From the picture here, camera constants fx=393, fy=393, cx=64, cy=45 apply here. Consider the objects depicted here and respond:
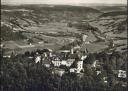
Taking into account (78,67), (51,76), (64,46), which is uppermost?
(64,46)

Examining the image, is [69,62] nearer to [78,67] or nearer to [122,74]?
[78,67]

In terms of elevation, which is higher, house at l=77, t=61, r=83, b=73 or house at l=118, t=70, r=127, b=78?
house at l=77, t=61, r=83, b=73

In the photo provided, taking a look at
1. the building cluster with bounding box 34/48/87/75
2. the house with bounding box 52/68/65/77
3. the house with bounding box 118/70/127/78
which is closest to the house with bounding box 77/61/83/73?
the building cluster with bounding box 34/48/87/75

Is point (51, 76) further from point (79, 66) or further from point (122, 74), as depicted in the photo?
point (122, 74)

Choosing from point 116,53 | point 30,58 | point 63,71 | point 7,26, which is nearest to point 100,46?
point 116,53

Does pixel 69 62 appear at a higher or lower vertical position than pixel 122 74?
higher

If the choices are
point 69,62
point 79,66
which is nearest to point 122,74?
point 79,66

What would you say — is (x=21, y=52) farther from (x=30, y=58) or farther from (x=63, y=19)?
(x=63, y=19)

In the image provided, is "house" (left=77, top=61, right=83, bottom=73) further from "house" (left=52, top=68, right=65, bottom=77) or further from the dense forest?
"house" (left=52, top=68, right=65, bottom=77)
